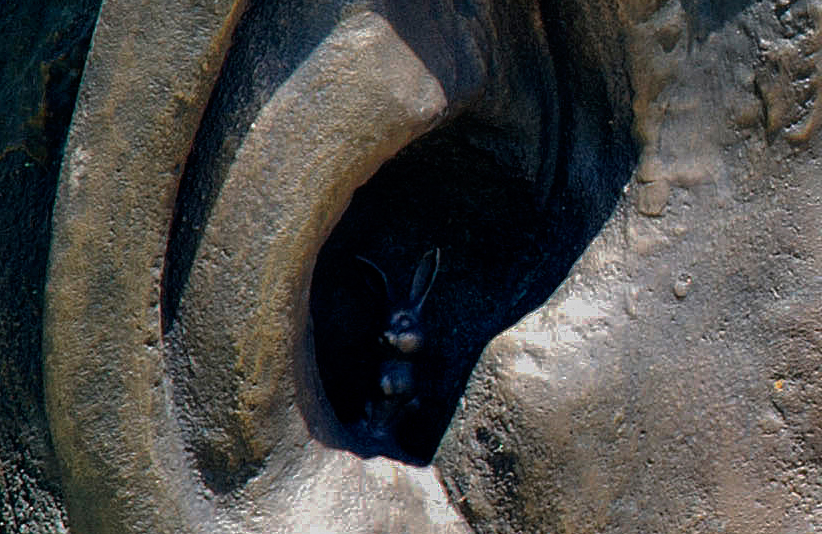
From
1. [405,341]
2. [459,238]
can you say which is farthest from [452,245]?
[405,341]

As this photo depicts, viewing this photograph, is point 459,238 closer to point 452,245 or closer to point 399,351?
point 452,245

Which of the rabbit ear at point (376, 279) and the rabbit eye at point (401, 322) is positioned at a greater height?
the rabbit ear at point (376, 279)

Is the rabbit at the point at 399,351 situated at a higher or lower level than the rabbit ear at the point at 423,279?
lower

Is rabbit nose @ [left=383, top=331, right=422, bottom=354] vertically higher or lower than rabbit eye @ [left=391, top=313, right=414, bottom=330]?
lower

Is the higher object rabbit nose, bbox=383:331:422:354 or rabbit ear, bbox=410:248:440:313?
rabbit ear, bbox=410:248:440:313

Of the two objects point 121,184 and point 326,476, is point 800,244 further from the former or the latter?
point 121,184
